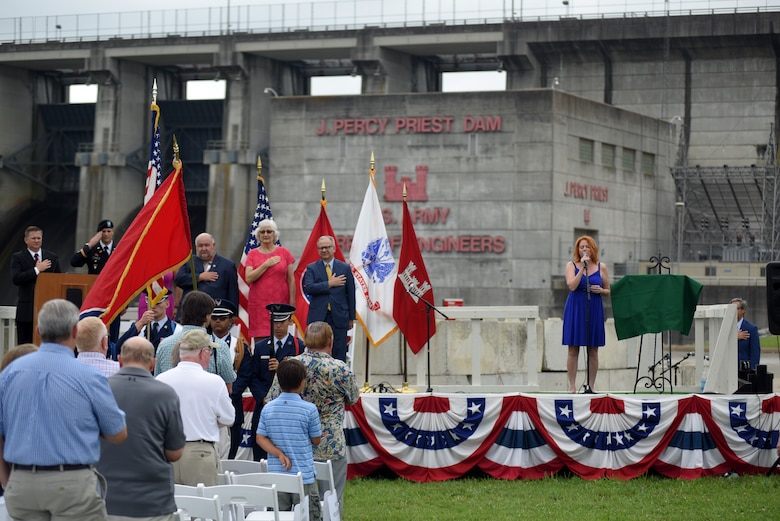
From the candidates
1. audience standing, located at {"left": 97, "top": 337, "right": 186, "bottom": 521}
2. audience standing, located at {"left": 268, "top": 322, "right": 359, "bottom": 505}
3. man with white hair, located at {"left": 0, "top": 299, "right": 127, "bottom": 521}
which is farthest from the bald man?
man with white hair, located at {"left": 0, "top": 299, "right": 127, "bottom": 521}

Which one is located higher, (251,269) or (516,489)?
(251,269)

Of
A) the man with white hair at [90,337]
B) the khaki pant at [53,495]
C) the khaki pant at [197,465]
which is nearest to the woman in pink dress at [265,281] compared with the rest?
the khaki pant at [197,465]

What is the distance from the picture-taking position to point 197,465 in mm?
8312

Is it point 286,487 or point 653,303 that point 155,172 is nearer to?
point 653,303

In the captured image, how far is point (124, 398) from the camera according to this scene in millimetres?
6969

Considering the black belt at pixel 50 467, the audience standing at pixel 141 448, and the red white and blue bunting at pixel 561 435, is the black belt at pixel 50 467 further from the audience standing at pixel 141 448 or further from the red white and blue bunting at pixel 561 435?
the red white and blue bunting at pixel 561 435

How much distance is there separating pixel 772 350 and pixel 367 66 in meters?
21.9

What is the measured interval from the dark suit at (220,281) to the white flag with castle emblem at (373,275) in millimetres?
2900

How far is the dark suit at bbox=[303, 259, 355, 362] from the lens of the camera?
13336 mm

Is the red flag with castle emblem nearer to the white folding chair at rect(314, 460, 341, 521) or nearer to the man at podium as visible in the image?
the man at podium

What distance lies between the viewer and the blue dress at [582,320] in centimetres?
1355

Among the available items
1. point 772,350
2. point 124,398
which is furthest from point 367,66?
point 124,398

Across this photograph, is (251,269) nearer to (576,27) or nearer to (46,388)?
(46,388)

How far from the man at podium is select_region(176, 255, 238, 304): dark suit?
1.77m
